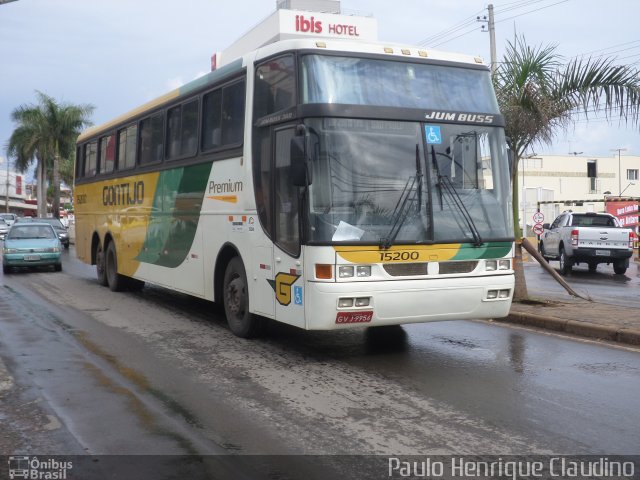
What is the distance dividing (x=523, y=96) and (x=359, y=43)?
5069mm

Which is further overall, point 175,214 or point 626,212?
point 626,212

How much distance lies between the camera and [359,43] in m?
8.26

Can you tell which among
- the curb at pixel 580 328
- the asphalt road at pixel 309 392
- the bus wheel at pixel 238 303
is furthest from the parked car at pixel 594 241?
the bus wheel at pixel 238 303

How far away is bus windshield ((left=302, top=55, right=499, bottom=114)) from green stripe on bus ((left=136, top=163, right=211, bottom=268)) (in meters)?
2.91

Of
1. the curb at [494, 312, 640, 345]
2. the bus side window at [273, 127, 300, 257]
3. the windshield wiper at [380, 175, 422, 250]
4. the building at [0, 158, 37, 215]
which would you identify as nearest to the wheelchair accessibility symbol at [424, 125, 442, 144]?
the windshield wiper at [380, 175, 422, 250]

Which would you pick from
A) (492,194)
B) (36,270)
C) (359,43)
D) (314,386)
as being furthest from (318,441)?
(36,270)

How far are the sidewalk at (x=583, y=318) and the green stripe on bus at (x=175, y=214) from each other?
16.5ft

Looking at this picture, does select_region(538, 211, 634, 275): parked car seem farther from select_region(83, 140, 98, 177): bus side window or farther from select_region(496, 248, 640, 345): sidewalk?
select_region(83, 140, 98, 177): bus side window

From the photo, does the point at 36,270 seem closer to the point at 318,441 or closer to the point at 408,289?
the point at 408,289

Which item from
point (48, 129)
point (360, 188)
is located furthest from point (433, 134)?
point (48, 129)

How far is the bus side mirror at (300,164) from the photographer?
289 inches

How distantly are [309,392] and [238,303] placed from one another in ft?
9.75

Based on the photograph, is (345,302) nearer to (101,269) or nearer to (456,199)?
(456,199)

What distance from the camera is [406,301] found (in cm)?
774
